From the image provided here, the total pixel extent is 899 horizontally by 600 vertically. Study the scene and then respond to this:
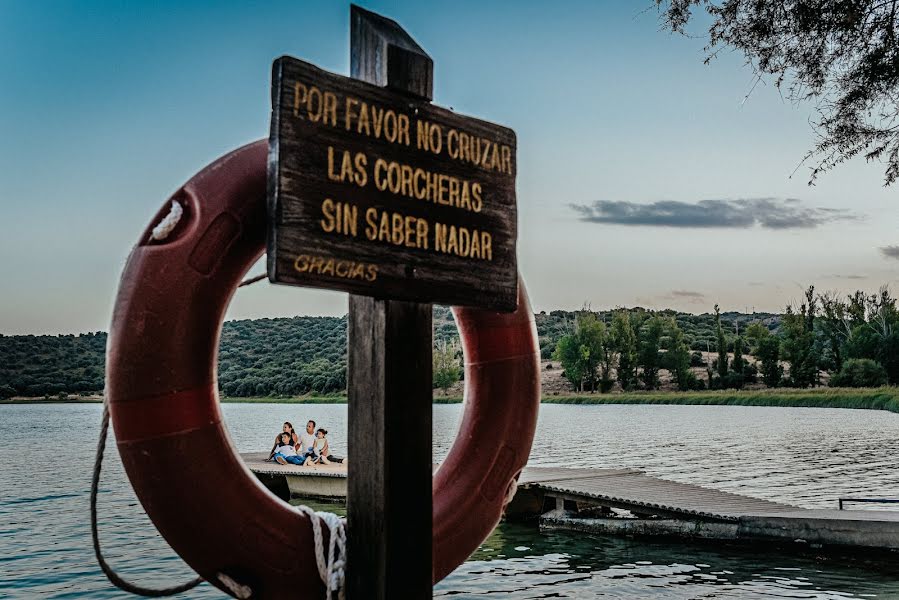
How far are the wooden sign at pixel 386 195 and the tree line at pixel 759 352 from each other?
63.4m

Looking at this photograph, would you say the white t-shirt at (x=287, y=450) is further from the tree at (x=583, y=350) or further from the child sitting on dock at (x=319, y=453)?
the tree at (x=583, y=350)

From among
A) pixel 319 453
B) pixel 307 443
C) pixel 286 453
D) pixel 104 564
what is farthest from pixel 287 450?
pixel 104 564

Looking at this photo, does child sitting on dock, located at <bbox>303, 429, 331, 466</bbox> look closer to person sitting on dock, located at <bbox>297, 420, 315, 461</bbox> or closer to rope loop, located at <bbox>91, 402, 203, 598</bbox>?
person sitting on dock, located at <bbox>297, 420, 315, 461</bbox>

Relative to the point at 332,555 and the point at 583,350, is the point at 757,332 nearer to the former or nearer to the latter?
the point at 583,350

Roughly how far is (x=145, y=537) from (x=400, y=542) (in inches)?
455

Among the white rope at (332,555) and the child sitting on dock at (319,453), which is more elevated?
the white rope at (332,555)

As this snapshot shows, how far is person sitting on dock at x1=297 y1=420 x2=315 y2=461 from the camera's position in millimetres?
14266

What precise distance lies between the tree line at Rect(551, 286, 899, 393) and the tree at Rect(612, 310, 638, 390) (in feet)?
0.30

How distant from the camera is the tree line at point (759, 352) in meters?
62.9

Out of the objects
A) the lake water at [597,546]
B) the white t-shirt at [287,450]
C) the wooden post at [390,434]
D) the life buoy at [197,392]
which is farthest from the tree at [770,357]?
the life buoy at [197,392]

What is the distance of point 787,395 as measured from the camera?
58.8 m

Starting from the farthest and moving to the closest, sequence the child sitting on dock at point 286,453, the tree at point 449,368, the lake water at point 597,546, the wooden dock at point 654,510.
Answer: the tree at point 449,368 → the child sitting on dock at point 286,453 → the wooden dock at point 654,510 → the lake water at point 597,546

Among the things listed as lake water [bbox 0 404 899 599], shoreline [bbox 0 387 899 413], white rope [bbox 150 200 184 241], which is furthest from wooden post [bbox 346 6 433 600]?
shoreline [bbox 0 387 899 413]

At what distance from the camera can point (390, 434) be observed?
272 centimetres
